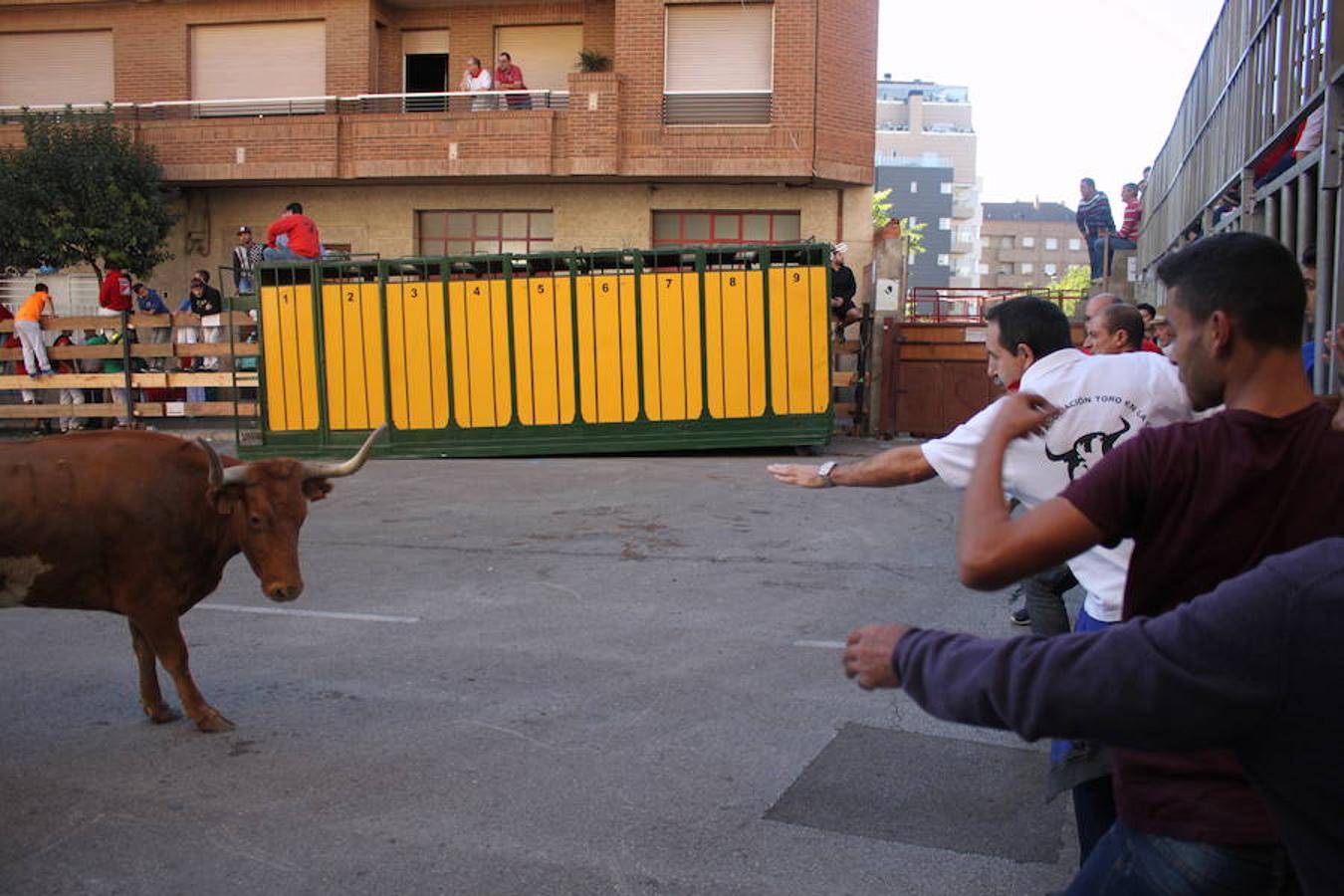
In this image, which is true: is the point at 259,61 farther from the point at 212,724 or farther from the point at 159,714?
the point at 212,724

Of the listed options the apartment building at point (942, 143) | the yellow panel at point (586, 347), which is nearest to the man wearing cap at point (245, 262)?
the yellow panel at point (586, 347)

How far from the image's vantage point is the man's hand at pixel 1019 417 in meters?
2.20

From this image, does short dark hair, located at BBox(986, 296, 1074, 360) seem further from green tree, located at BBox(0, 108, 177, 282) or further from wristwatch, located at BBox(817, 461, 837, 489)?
green tree, located at BBox(0, 108, 177, 282)

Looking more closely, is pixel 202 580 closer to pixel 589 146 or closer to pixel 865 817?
pixel 865 817

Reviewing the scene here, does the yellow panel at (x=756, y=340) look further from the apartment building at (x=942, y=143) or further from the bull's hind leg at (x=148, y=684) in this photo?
the apartment building at (x=942, y=143)

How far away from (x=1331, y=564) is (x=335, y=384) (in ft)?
49.2

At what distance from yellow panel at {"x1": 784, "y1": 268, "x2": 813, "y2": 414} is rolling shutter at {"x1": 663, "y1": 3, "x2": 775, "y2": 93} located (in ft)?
28.8

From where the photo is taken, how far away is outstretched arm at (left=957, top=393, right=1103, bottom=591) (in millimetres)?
2014

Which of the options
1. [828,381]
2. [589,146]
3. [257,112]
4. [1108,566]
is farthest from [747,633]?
[257,112]

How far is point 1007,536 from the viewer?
2033 mm

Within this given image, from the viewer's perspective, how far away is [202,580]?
5348mm

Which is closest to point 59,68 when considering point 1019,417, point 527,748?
point 527,748

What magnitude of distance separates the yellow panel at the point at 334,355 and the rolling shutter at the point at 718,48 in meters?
9.25

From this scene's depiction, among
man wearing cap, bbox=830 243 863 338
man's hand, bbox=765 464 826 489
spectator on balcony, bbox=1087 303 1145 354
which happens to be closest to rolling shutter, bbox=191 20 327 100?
man wearing cap, bbox=830 243 863 338
